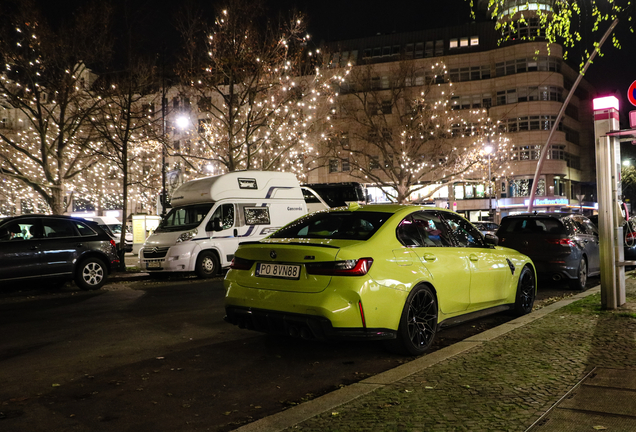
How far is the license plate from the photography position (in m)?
5.34

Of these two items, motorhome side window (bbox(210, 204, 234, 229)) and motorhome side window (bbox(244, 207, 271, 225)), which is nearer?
motorhome side window (bbox(210, 204, 234, 229))

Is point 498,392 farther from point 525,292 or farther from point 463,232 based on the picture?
point 525,292

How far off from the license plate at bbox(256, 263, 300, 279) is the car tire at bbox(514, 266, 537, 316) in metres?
3.86

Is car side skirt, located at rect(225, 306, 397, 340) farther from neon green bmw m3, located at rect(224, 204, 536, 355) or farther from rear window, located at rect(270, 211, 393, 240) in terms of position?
rear window, located at rect(270, 211, 393, 240)

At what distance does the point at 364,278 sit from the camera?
5.13 metres

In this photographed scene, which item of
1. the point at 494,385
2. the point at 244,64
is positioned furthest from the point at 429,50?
the point at 494,385

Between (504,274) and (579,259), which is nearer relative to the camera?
(504,274)

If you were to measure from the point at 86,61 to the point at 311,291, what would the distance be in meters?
16.6

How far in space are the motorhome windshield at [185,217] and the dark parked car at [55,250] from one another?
231cm

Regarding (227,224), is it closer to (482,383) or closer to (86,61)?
(86,61)

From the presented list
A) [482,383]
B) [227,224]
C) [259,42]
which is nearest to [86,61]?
[259,42]

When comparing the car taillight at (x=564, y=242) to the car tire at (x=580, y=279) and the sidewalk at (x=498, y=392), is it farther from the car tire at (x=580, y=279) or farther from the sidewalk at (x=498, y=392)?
the sidewalk at (x=498, y=392)

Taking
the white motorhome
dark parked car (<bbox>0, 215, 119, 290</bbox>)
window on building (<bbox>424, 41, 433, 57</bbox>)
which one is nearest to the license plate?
dark parked car (<bbox>0, 215, 119, 290</bbox>)

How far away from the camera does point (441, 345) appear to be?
639cm
